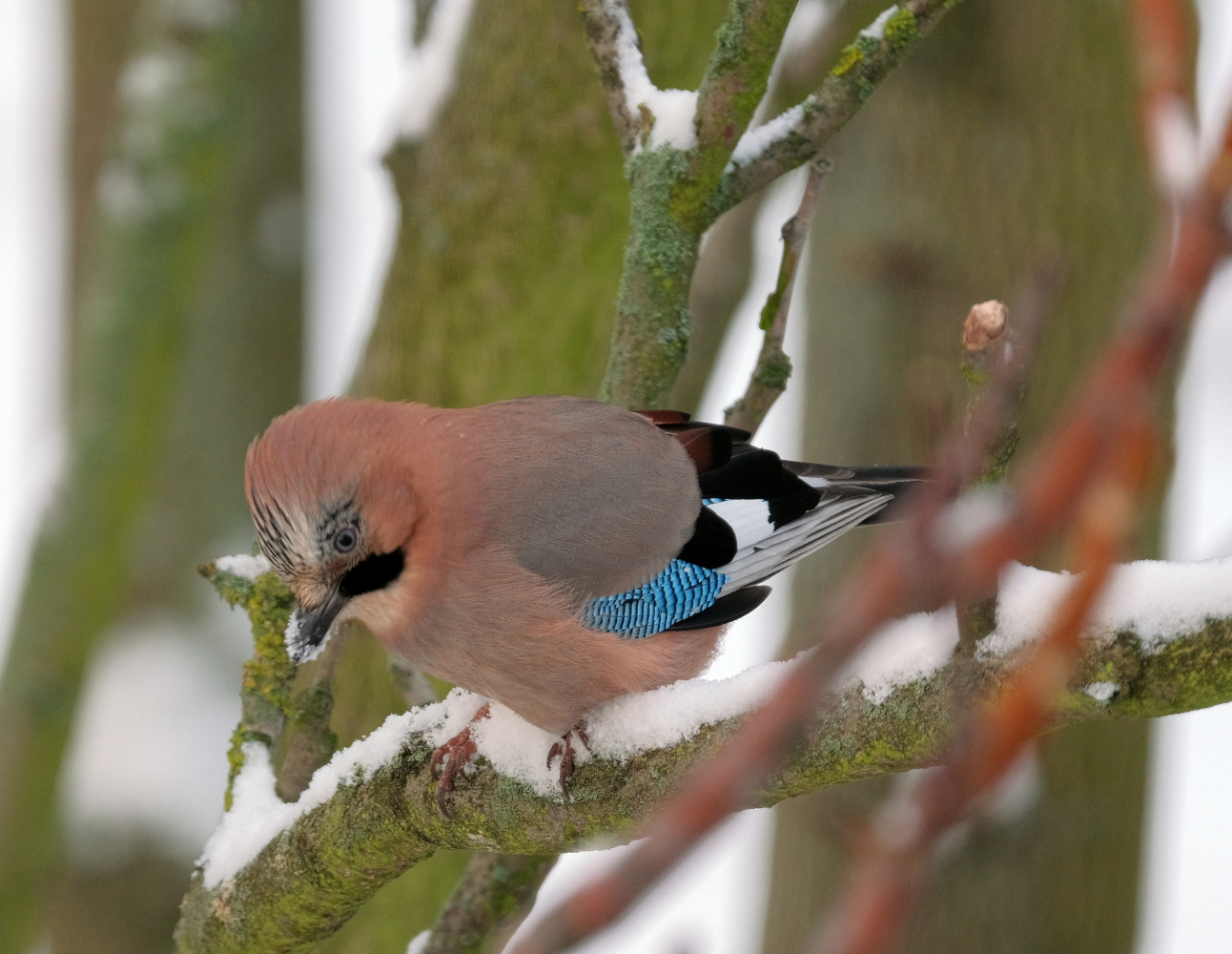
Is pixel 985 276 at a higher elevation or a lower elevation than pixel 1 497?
higher

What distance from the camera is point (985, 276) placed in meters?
3.13

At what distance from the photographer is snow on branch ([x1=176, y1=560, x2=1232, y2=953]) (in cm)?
→ 131

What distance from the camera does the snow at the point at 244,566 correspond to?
2244mm

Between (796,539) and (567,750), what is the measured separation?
0.65 meters

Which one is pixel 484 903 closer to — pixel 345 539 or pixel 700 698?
pixel 345 539

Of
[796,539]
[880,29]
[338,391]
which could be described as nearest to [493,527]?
[796,539]

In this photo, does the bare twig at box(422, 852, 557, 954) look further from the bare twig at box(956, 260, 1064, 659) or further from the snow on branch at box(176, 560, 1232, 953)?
the bare twig at box(956, 260, 1064, 659)

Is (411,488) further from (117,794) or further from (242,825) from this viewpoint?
(117,794)

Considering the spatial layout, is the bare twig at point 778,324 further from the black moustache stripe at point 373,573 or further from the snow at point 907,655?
the snow at point 907,655

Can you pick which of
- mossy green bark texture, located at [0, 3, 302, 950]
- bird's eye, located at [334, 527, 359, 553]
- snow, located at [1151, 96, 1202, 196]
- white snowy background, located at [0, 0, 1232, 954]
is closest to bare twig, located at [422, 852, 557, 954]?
white snowy background, located at [0, 0, 1232, 954]

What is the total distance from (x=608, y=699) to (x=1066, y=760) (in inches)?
60.1

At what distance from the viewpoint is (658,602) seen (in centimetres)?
224

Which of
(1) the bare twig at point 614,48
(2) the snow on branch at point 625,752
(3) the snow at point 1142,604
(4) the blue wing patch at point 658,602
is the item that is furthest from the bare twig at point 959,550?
(1) the bare twig at point 614,48

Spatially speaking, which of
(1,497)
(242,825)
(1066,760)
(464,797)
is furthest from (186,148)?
(1,497)
